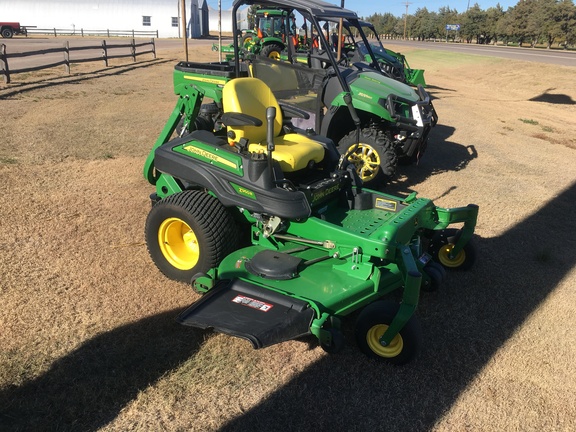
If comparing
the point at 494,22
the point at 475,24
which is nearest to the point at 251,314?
the point at 494,22

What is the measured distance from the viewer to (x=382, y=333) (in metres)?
2.99

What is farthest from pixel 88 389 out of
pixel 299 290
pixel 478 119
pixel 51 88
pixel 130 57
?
pixel 130 57

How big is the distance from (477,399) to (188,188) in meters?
2.64

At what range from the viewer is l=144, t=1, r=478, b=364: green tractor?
292 cm

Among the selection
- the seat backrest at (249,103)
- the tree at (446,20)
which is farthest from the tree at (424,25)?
the seat backrest at (249,103)

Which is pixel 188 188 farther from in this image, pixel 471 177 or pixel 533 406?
pixel 471 177

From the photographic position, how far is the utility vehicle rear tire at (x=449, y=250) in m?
4.13

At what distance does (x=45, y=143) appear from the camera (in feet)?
23.8

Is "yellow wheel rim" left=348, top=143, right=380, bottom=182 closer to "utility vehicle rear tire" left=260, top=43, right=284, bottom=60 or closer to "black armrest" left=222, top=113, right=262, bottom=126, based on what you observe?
"black armrest" left=222, top=113, right=262, bottom=126

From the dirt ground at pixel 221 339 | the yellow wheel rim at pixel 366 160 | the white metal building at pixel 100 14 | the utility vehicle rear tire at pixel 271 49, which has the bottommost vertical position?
the dirt ground at pixel 221 339

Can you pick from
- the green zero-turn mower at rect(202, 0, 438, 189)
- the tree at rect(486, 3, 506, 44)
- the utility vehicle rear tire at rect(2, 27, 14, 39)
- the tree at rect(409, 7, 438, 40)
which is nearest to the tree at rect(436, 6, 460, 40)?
the tree at rect(409, 7, 438, 40)

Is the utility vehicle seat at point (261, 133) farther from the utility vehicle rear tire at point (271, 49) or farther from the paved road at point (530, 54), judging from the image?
the paved road at point (530, 54)

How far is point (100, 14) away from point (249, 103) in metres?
49.5

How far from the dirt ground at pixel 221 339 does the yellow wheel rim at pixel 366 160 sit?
0.53 metres
